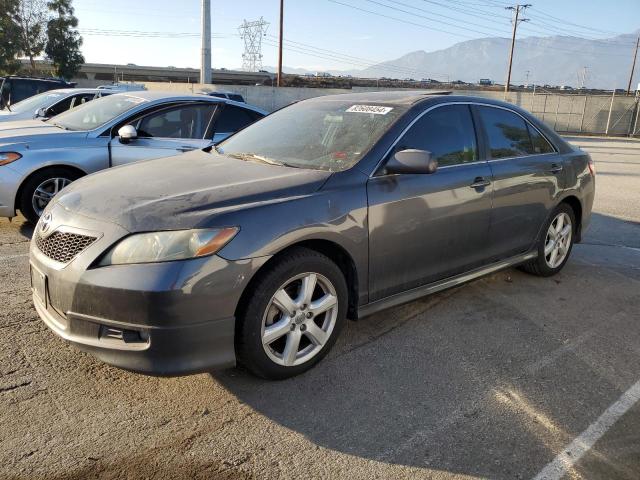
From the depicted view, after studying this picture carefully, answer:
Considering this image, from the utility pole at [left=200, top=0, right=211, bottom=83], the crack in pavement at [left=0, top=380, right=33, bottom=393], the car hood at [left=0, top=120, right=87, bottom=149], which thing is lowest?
the crack in pavement at [left=0, top=380, right=33, bottom=393]

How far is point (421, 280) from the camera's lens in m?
3.83

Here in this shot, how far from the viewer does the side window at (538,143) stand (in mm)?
4875

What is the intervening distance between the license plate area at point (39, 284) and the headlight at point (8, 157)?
3.06 meters

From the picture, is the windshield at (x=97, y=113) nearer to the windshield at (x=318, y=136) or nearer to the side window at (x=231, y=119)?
the side window at (x=231, y=119)

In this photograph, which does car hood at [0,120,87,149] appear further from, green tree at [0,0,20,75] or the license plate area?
green tree at [0,0,20,75]

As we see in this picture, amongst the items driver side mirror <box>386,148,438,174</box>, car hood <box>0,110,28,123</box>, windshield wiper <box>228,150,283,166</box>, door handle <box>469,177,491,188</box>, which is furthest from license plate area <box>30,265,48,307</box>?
car hood <box>0,110,28,123</box>

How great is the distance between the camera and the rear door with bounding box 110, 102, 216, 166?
6273 millimetres

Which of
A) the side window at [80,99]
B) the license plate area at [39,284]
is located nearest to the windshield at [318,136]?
the license plate area at [39,284]

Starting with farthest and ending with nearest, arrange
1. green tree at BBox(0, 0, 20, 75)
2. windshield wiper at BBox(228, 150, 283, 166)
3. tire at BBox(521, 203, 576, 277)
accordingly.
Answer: green tree at BBox(0, 0, 20, 75)
tire at BBox(521, 203, 576, 277)
windshield wiper at BBox(228, 150, 283, 166)

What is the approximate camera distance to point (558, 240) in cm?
521

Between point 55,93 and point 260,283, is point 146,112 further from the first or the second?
point 55,93

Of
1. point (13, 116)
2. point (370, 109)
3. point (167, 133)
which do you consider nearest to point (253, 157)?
point (370, 109)

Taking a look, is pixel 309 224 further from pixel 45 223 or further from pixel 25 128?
pixel 25 128

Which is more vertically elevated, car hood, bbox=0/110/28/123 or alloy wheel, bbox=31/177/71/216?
car hood, bbox=0/110/28/123
